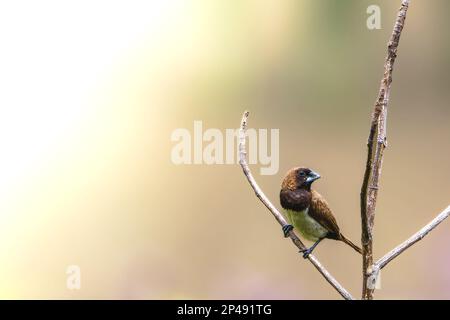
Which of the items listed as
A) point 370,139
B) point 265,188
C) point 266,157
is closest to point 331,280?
point 370,139

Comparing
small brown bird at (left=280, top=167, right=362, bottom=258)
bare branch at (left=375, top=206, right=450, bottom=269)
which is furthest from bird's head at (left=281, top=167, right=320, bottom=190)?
bare branch at (left=375, top=206, right=450, bottom=269)

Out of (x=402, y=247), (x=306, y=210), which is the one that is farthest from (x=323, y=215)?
(x=402, y=247)

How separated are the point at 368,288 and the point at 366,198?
12cm

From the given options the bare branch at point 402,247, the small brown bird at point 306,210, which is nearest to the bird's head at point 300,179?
the small brown bird at point 306,210

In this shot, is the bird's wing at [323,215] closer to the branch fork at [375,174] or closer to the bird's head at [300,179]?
the bird's head at [300,179]

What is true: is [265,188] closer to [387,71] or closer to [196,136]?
[196,136]

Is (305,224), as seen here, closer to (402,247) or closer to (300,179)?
(300,179)

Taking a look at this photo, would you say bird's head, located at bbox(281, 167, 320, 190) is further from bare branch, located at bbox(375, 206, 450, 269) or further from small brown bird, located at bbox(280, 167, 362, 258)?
bare branch, located at bbox(375, 206, 450, 269)

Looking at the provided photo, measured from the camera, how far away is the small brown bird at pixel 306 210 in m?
1.62

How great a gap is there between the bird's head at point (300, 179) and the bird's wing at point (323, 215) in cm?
5

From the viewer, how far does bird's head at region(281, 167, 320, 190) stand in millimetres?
1592

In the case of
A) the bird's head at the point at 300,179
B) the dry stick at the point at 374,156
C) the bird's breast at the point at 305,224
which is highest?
the dry stick at the point at 374,156

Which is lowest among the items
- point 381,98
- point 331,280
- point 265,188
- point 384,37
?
point 265,188

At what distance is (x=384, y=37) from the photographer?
378 cm
